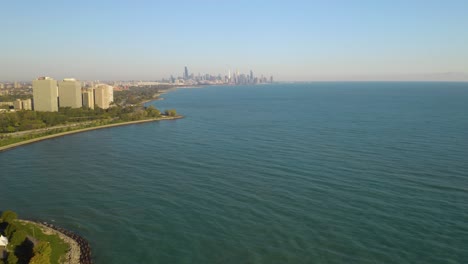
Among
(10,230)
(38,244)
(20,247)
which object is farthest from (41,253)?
(10,230)

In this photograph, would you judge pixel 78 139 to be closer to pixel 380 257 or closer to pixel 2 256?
pixel 2 256

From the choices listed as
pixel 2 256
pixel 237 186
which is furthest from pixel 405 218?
pixel 2 256

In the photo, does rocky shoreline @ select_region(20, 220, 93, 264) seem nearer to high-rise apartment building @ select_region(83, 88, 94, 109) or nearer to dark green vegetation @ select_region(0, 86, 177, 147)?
dark green vegetation @ select_region(0, 86, 177, 147)

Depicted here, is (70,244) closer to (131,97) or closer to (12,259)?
(12,259)

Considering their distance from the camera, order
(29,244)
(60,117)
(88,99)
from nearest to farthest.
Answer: (29,244), (60,117), (88,99)

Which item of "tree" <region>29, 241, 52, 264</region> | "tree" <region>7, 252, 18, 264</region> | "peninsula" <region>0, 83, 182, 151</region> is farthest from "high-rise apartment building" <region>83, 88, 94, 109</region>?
"tree" <region>7, 252, 18, 264</region>
